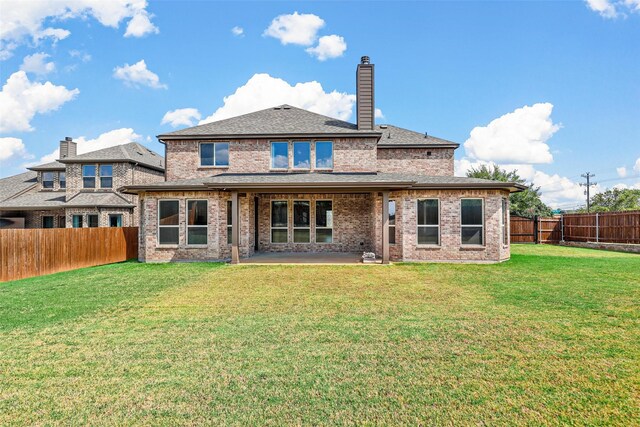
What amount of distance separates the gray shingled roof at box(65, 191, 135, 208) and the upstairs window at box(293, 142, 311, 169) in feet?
43.7

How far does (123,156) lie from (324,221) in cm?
1648

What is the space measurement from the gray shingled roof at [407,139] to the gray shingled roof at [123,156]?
17284mm

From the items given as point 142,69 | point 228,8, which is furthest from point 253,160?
point 142,69

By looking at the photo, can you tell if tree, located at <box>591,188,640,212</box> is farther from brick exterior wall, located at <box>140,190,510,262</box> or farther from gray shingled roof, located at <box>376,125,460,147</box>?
brick exterior wall, located at <box>140,190,510,262</box>

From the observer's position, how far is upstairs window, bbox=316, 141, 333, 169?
1568 cm

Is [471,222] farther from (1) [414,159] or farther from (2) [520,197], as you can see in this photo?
(2) [520,197]

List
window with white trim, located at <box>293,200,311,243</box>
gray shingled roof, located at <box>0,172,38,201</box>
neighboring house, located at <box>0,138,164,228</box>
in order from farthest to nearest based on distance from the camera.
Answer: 1. gray shingled roof, located at <box>0,172,38,201</box>
2. neighboring house, located at <box>0,138,164,228</box>
3. window with white trim, located at <box>293,200,311,243</box>

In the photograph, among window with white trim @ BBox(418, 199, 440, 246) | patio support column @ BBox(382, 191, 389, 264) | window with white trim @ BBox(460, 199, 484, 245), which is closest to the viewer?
patio support column @ BBox(382, 191, 389, 264)

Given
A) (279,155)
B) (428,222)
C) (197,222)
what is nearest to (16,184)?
(197,222)

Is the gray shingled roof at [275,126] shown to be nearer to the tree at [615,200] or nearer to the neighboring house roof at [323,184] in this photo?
the neighboring house roof at [323,184]

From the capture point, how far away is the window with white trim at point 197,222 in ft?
45.5

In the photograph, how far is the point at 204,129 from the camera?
16453 mm

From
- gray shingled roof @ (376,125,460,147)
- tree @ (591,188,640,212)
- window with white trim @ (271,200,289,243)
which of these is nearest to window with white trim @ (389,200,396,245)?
window with white trim @ (271,200,289,243)

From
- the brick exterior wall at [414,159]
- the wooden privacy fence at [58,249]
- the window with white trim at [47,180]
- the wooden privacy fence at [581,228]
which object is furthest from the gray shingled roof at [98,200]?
the wooden privacy fence at [581,228]
